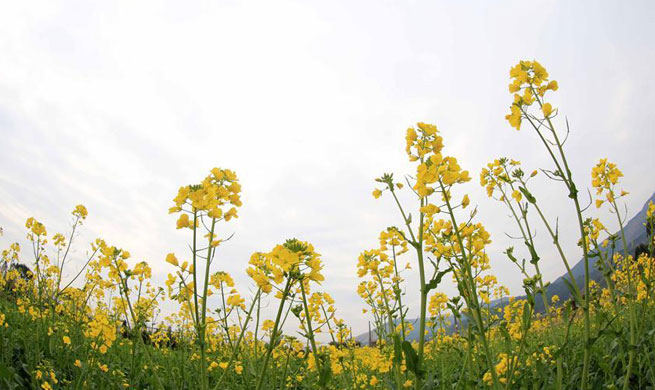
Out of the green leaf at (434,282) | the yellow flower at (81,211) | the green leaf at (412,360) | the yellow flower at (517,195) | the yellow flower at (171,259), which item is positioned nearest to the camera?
the green leaf at (412,360)

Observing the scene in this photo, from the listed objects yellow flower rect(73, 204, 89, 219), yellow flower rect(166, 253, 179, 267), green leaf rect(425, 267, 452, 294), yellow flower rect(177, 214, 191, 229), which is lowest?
green leaf rect(425, 267, 452, 294)

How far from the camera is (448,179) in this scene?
A: 248cm

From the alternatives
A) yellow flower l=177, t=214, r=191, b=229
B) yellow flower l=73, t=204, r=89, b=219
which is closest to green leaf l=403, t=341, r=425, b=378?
yellow flower l=177, t=214, r=191, b=229

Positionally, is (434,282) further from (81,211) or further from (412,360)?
(81,211)

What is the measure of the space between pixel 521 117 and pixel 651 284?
1.58m

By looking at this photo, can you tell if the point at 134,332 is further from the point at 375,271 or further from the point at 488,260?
the point at 488,260

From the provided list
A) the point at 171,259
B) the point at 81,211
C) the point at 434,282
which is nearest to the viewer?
the point at 434,282

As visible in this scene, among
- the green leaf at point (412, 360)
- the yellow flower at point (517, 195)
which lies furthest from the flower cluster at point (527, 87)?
the green leaf at point (412, 360)

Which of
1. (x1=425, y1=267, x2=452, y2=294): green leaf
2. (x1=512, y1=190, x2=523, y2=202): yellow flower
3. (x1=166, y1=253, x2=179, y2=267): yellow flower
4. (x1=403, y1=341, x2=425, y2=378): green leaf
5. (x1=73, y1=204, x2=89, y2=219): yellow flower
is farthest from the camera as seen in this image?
(x1=73, y1=204, x2=89, y2=219): yellow flower

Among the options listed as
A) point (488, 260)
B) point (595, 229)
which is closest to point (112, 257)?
point (488, 260)

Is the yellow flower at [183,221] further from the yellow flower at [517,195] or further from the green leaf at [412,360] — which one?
the yellow flower at [517,195]

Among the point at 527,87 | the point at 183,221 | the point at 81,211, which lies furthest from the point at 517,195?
the point at 81,211

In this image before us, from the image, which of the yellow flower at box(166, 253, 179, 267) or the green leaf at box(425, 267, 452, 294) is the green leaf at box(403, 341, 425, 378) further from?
the yellow flower at box(166, 253, 179, 267)

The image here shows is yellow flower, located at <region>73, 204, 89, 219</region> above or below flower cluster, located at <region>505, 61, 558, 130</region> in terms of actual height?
above
